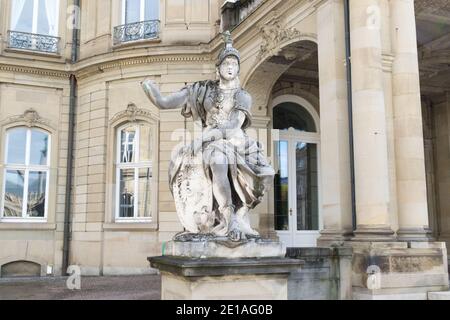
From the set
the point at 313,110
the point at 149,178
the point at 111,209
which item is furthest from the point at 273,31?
the point at 111,209

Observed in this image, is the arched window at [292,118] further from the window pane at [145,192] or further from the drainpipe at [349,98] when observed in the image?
the drainpipe at [349,98]

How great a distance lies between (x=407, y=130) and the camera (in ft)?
25.5

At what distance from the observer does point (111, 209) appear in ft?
44.0

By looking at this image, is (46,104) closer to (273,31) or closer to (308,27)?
(273,31)

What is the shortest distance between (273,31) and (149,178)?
5.02 meters

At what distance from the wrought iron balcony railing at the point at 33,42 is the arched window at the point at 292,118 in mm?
6326

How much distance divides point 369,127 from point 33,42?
10.3m

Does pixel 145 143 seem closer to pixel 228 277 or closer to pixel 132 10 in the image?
pixel 132 10

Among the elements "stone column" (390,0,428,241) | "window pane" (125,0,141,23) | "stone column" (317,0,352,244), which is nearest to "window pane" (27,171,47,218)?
"window pane" (125,0,141,23)

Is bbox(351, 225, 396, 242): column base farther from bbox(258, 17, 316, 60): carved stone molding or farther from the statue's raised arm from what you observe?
bbox(258, 17, 316, 60): carved stone molding

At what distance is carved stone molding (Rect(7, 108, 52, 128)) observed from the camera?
45.4ft

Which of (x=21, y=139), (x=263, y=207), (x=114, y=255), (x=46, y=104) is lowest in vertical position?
(x=114, y=255)

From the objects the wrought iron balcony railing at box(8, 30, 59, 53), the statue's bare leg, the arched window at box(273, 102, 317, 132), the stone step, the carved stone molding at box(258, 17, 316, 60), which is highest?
the wrought iron balcony railing at box(8, 30, 59, 53)

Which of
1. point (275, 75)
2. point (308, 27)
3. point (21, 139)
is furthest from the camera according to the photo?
point (21, 139)
